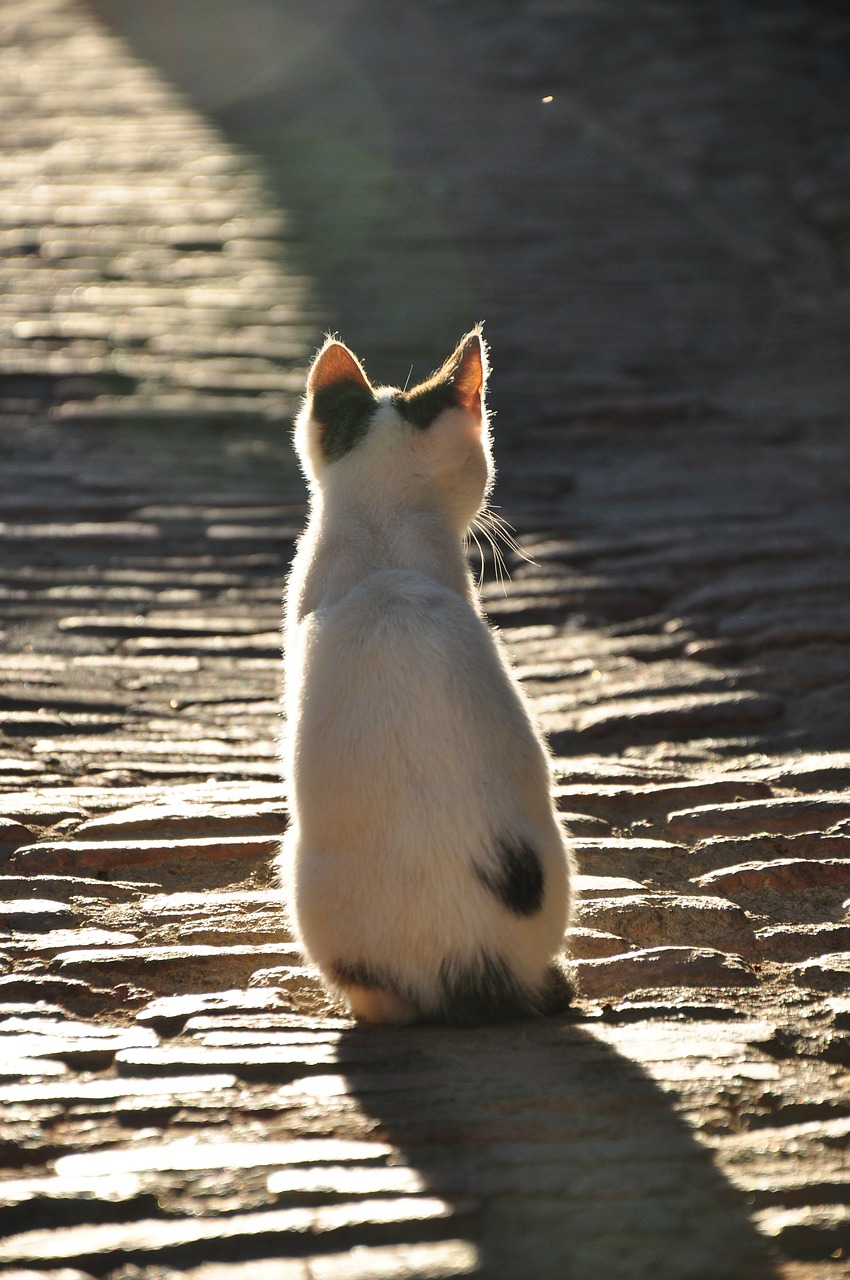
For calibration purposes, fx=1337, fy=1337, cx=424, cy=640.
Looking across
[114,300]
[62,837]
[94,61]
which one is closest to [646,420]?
[114,300]

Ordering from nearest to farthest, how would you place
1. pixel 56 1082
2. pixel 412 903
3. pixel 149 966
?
pixel 56 1082 < pixel 412 903 < pixel 149 966

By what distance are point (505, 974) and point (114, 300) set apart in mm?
6849

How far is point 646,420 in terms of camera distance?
7195mm

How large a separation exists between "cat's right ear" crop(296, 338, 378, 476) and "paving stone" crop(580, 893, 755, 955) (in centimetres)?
139

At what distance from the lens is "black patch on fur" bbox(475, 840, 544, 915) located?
2746 mm

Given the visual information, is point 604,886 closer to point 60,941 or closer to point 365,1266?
point 60,941

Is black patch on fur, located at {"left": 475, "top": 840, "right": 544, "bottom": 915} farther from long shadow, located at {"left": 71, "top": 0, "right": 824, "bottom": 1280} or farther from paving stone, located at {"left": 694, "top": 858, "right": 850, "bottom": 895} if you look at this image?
paving stone, located at {"left": 694, "top": 858, "right": 850, "bottom": 895}

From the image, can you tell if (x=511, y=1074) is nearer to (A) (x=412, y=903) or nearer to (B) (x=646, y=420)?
(A) (x=412, y=903)

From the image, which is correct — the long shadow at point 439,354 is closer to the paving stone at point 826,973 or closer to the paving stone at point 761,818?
the paving stone at point 826,973

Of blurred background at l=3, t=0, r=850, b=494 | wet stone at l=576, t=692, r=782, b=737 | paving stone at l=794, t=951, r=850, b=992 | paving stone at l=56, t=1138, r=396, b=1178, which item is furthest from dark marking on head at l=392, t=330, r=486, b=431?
blurred background at l=3, t=0, r=850, b=494

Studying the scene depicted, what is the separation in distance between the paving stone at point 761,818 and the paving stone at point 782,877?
0.72ft

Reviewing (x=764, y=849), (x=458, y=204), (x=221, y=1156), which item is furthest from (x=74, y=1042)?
(x=458, y=204)

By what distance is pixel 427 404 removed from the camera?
359cm

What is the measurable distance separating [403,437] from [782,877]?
1535 millimetres
